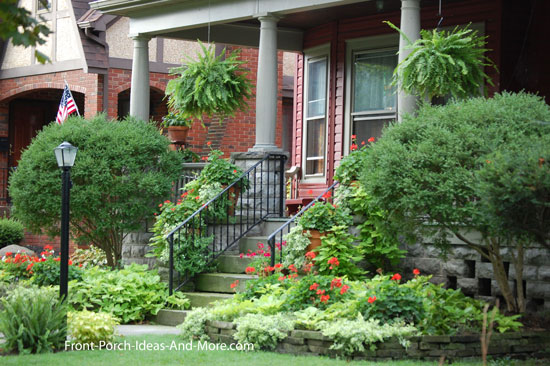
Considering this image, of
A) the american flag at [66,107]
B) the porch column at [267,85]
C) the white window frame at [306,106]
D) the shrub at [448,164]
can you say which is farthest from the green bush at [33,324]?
the american flag at [66,107]

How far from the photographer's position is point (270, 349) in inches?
325

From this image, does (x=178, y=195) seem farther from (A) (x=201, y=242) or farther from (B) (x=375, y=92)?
(B) (x=375, y=92)

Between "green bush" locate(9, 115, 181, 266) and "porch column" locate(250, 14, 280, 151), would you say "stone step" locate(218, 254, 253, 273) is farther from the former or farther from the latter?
"green bush" locate(9, 115, 181, 266)

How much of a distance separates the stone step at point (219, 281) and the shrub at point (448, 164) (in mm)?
2626

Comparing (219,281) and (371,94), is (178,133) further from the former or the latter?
(219,281)

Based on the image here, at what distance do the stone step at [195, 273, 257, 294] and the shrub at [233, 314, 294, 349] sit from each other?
7.58ft

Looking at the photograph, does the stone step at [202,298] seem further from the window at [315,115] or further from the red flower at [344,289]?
the window at [315,115]

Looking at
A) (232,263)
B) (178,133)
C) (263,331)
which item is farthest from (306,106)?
(263,331)

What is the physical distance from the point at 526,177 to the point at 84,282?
6.80 m

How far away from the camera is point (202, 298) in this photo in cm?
1078

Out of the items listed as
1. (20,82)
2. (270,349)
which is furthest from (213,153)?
(20,82)

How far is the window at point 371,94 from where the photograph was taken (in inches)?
558

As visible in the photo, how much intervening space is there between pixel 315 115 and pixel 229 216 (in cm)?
429

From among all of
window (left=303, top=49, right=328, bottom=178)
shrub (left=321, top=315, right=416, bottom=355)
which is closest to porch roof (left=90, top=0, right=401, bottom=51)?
window (left=303, top=49, right=328, bottom=178)
